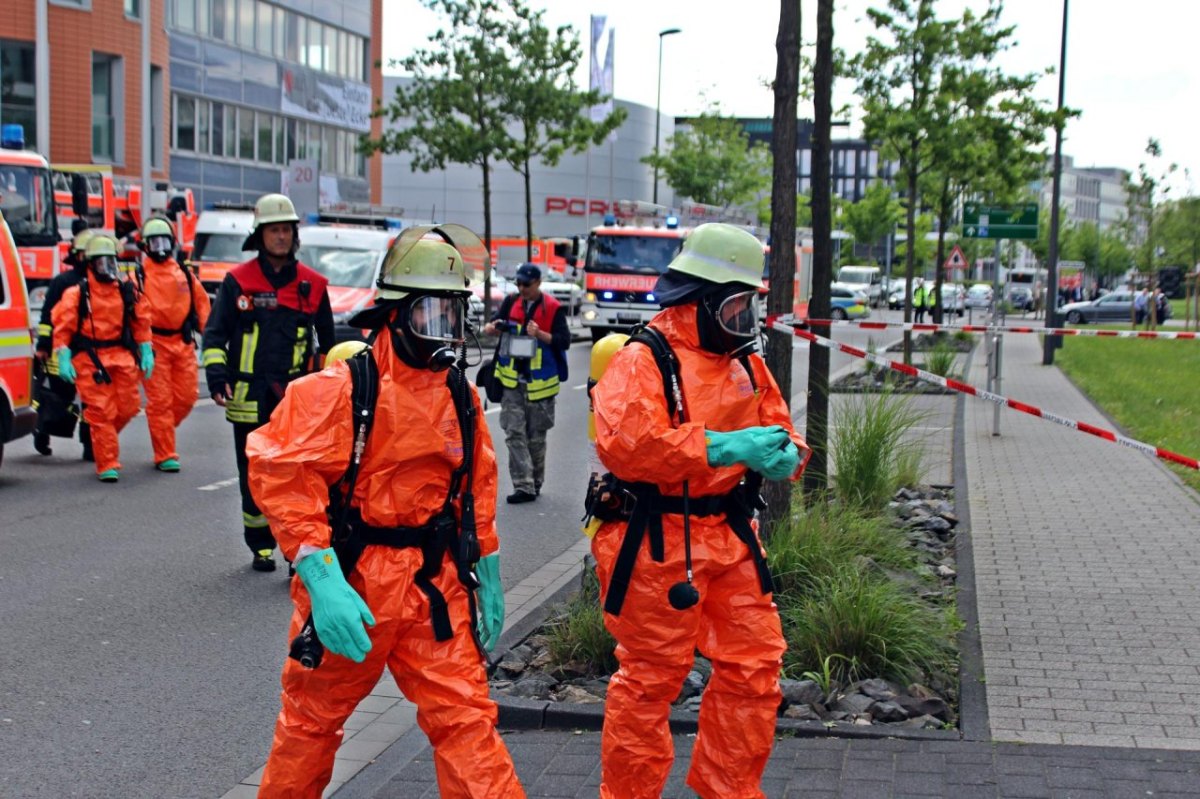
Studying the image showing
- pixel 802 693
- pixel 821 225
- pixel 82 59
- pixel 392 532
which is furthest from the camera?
pixel 82 59

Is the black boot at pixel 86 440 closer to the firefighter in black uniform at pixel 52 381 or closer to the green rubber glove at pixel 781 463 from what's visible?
the firefighter in black uniform at pixel 52 381

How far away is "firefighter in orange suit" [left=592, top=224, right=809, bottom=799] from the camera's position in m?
4.12

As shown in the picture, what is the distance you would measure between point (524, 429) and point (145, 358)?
118 inches

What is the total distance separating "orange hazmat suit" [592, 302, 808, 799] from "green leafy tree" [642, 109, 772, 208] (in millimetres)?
56761

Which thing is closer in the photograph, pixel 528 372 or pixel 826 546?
pixel 826 546

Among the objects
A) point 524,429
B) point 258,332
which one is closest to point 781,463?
point 258,332

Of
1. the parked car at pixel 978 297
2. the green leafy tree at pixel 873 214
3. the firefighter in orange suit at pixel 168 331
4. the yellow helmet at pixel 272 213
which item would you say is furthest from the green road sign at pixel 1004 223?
the parked car at pixel 978 297

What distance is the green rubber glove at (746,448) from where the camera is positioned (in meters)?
4.06

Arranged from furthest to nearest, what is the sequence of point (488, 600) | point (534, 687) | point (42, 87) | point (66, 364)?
point (42, 87) < point (66, 364) < point (534, 687) < point (488, 600)

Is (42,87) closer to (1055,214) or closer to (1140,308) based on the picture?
(1055,214)

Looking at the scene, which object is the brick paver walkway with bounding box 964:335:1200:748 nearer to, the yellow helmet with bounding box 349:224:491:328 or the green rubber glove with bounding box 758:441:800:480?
the green rubber glove with bounding box 758:441:800:480

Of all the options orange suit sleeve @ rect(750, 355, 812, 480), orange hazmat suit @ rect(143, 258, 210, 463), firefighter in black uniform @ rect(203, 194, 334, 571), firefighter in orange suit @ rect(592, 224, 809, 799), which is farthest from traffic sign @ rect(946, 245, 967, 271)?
firefighter in orange suit @ rect(592, 224, 809, 799)

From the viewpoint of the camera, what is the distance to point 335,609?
359 centimetres

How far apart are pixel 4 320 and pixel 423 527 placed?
7.82m
